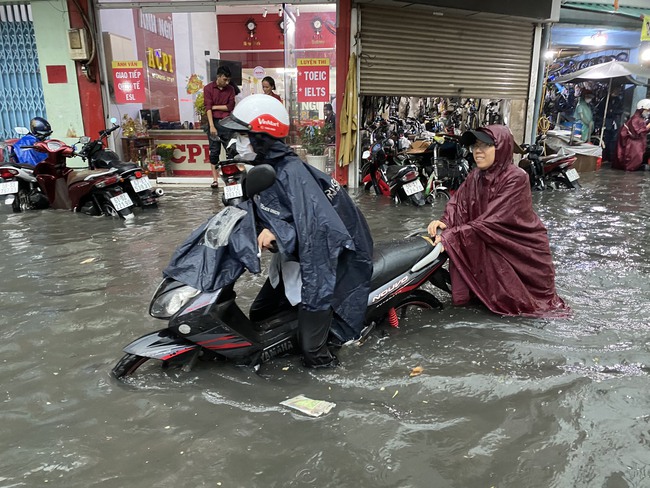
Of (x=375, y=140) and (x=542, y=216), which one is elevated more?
(x=375, y=140)

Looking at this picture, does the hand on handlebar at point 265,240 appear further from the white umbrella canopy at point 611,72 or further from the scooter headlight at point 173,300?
the white umbrella canopy at point 611,72

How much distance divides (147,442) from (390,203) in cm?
628

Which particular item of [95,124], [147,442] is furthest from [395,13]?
[147,442]

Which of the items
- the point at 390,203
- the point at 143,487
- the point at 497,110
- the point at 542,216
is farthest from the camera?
the point at 497,110

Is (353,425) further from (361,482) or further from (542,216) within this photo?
(542,216)

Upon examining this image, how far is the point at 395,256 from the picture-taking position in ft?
10.5

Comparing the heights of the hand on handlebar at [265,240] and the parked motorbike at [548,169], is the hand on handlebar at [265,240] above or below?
above

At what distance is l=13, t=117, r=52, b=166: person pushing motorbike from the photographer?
738cm

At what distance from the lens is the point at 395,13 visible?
29.8ft

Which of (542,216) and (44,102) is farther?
(44,102)

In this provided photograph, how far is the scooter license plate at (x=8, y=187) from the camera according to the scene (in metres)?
7.12

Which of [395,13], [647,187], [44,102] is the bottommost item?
[647,187]

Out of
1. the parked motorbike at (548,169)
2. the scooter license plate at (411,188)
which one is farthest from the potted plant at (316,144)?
the parked motorbike at (548,169)

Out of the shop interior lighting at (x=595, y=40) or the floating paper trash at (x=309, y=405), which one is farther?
the shop interior lighting at (x=595, y=40)
